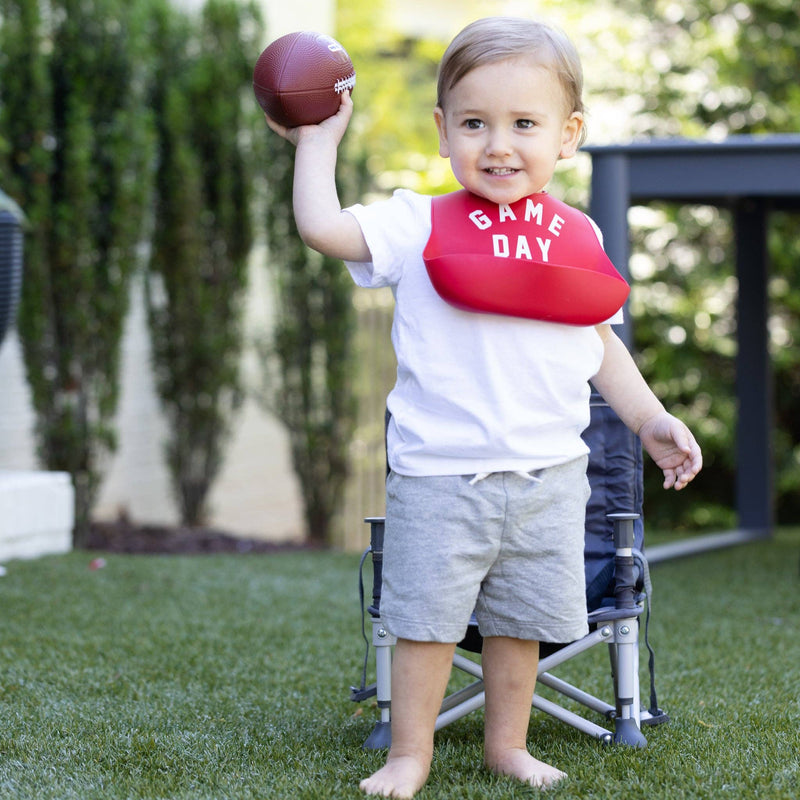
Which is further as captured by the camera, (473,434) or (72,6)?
(72,6)

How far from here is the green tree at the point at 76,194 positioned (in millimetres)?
5555

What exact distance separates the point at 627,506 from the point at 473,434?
95cm

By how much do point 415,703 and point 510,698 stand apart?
22 cm

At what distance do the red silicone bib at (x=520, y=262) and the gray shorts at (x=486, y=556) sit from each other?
0.32 m

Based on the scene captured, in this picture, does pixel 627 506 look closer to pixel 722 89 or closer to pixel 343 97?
pixel 343 97

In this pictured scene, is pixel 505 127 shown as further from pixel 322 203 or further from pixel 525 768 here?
pixel 525 768

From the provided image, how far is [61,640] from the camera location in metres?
3.71

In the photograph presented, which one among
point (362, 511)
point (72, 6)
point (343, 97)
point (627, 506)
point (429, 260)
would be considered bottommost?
point (362, 511)

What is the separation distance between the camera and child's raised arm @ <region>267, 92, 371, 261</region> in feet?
7.40

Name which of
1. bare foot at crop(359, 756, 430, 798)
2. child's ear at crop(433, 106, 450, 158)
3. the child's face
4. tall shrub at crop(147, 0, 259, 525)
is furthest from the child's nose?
tall shrub at crop(147, 0, 259, 525)

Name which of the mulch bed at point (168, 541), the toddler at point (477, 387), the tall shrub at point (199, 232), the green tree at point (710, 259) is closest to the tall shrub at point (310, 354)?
the tall shrub at point (199, 232)

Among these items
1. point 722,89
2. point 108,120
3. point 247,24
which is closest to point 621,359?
point 108,120

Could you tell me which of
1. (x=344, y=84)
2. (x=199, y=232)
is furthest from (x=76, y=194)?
(x=344, y=84)

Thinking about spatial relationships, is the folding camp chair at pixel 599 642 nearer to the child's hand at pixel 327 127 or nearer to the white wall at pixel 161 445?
the child's hand at pixel 327 127
